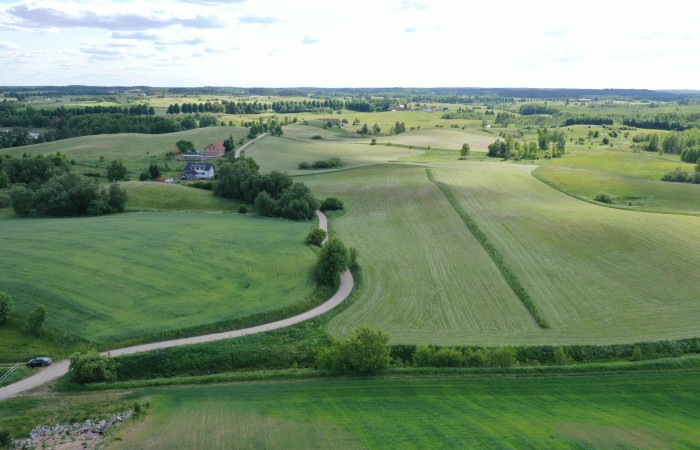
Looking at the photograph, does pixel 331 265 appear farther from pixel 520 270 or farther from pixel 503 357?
pixel 520 270

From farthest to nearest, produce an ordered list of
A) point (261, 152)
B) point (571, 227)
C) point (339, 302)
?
point (261, 152)
point (571, 227)
point (339, 302)

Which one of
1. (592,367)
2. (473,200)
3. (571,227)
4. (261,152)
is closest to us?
(592,367)

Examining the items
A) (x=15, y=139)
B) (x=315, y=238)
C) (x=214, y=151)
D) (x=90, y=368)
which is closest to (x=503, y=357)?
(x=90, y=368)

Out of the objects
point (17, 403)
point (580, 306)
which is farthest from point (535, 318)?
Answer: point (17, 403)

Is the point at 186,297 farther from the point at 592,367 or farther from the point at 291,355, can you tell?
the point at 592,367

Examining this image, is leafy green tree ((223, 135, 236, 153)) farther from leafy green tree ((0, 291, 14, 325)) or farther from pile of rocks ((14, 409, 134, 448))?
pile of rocks ((14, 409, 134, 448))
